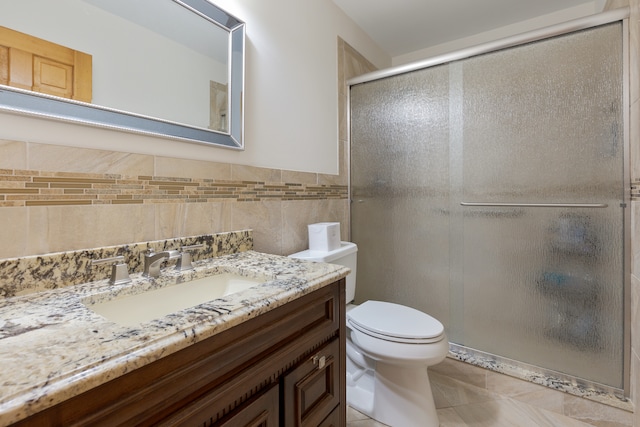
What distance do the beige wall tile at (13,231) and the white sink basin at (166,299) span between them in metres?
0.24

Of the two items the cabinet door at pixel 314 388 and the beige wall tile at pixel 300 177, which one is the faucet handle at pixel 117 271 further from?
the beige wall tile at pixel 300 177

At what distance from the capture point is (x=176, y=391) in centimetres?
51

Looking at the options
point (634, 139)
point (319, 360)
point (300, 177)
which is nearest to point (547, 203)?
point (634, 139)

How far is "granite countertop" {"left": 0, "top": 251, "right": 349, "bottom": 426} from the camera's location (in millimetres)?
367

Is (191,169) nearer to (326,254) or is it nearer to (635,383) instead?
(326,254)

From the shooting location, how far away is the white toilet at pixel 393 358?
123 cm

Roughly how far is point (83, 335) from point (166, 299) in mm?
375

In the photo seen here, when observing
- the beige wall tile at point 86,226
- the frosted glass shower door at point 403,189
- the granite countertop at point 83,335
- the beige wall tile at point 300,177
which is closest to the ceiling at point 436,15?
the frosted glass shower door at point 403,189

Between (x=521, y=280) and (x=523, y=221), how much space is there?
327 millimetres

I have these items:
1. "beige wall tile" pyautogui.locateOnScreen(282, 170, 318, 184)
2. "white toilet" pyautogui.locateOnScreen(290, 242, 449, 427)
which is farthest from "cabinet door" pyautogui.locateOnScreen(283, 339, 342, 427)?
"beige wall tile" pyautogui.locateOnScreen(282, 170, 318, 184)

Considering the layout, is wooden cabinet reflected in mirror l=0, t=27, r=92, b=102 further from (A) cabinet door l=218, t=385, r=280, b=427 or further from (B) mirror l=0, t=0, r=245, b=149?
(A) cabinet door l=218, t=385, r=280, b=427

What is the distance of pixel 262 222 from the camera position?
138cm

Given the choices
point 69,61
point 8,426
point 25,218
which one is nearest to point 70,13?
point 69,61

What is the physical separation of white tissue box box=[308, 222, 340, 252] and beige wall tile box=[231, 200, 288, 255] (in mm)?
145
